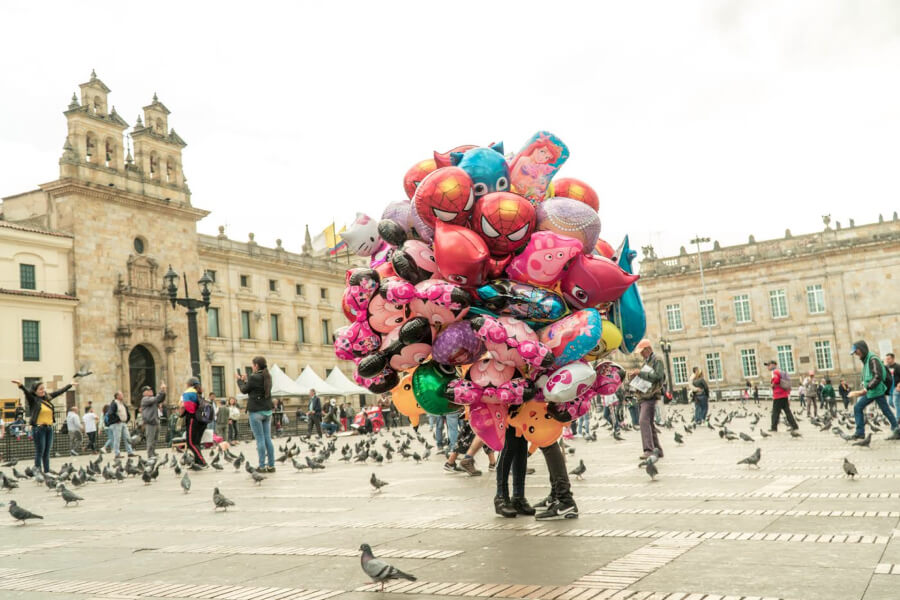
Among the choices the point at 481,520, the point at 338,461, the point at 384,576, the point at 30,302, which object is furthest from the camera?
the point at 30,302

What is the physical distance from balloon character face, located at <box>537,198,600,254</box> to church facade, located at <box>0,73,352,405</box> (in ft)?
102

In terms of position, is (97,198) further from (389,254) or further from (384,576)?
(384,576)

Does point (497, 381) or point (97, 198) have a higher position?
point (97, 198)

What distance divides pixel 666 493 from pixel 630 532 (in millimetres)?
2391

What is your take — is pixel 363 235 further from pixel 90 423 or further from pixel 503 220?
pixel 90 423

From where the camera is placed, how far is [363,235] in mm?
7105

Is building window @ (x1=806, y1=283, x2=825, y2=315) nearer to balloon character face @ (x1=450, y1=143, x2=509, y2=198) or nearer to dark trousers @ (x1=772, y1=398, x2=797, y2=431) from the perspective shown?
dark trousers @ (x1=772, y1=398, x2=797, y2=431)

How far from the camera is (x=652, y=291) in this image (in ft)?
203

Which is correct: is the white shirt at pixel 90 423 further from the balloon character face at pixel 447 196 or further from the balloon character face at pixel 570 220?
the balloon character face at pixel 570 220

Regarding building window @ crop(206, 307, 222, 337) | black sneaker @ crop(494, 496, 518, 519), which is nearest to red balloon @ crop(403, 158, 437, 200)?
black sneaker @ crop(494, 496, 518, 519)

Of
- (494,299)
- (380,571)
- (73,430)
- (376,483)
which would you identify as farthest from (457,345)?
(73,430)

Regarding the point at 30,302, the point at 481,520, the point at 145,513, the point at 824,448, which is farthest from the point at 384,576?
the point at 30,302

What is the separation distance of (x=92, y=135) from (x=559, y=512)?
40390 mm

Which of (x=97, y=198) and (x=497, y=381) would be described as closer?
(x=497, y=381)
